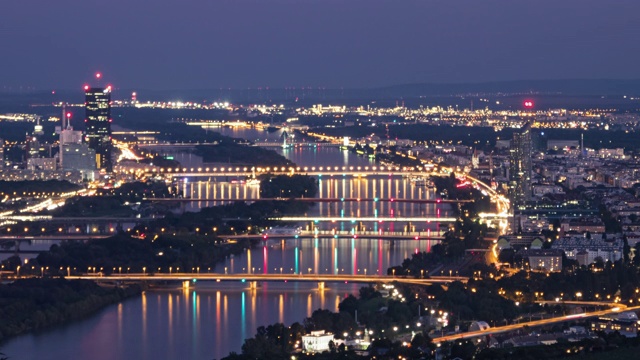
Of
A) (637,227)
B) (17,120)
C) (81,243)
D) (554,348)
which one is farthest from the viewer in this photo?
(17,120)

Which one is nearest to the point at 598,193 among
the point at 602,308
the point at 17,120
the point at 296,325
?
the point at 602,308

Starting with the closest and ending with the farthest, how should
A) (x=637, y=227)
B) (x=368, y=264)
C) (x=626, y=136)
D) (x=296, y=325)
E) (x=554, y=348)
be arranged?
1. (x=554, y=348)
2. (x=296, y=325)
3. (x=368, y=264)
4. (x=637, y=227)
5. (x=626, y=136)

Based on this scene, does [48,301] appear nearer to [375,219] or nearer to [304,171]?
[375,219]

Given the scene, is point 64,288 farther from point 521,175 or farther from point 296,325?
point 521,175

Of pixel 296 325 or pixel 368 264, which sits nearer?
pixel 296 325

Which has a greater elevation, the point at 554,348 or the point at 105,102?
the point at 105,102
